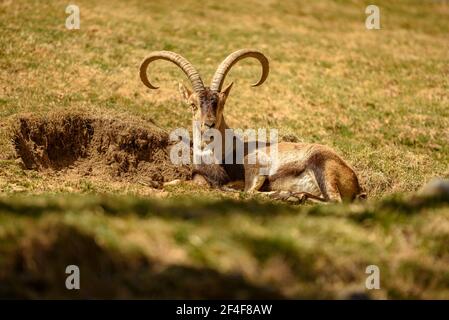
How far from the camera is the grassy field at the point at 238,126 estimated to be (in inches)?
337

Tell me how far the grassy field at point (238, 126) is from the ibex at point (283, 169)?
0.78 m

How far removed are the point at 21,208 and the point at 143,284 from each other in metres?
2.09

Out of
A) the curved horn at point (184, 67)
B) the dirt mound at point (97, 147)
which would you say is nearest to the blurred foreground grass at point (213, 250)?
the curved horn at point (184, 67)

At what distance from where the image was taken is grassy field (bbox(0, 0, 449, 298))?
28.1ft

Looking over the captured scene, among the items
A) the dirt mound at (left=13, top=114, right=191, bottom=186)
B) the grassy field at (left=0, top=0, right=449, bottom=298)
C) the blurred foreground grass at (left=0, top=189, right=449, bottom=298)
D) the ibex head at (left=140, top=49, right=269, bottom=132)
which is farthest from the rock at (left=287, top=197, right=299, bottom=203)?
the blurred foreground grass at (left=0, top=189, right=449, bottom=298)

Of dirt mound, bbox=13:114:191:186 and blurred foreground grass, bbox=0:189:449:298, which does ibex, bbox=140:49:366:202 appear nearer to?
dirt mound, bbox=13:114:191:186

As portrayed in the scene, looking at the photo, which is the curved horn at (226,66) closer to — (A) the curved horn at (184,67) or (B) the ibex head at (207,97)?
(B) the ibex head at (207,97)

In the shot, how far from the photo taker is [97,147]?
658 inches

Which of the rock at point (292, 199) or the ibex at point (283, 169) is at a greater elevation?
the ibex at point (283, 169)

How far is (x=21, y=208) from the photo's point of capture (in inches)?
A: 375
